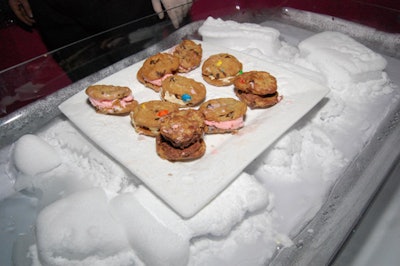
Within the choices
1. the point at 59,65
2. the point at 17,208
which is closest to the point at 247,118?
the point at 17,208

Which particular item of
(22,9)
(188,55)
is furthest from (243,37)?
(22,9)

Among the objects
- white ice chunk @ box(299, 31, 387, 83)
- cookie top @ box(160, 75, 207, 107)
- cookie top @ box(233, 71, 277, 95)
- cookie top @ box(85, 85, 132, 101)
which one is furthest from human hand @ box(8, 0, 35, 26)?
white ice chunk @ box(299, 31, 387, 83)

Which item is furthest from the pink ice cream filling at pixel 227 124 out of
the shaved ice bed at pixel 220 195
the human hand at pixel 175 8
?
the human hand at pixel 175 8

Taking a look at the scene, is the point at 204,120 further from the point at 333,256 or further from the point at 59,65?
the point at 59,65

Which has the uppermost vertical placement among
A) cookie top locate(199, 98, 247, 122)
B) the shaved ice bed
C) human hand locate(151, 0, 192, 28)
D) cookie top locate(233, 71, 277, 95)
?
human hand locate(151, 0, 192, 28)

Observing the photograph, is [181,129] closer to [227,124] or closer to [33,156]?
[227,124]

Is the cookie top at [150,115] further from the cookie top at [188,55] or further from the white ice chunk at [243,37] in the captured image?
the white ice chunk at [243,37]

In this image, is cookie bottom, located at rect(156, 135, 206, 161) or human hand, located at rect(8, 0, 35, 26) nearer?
cookie bottom, located at rect(156, 135, 206, 161)

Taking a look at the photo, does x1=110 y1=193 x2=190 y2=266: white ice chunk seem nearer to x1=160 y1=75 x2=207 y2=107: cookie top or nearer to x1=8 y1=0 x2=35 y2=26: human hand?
x1=160 y1=75 x2=207 y2=107: cookie top
